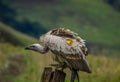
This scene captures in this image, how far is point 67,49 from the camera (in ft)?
35.4

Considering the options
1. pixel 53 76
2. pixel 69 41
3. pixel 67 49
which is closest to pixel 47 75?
pixel 53 76

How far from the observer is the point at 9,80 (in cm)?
1911

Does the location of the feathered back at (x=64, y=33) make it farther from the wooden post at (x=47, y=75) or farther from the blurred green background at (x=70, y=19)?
the blurred green background at (x=70, y=19)

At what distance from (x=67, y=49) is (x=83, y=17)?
187ft

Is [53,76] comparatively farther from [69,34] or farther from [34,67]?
[34,67]

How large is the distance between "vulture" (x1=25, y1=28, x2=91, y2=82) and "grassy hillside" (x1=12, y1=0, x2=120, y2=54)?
45.8 metres

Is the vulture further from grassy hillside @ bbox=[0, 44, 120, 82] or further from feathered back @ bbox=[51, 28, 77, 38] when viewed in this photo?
grassy hillside @ bbox=[0, 44, 120, 82]

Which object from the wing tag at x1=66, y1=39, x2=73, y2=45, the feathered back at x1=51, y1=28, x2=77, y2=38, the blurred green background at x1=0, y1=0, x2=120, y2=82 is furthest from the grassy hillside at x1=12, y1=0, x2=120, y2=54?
the wing tag at x1=66, y1=39, x2=73, y2=45

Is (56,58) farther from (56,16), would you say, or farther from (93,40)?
(56,16)

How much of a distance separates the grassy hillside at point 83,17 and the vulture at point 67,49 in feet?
150

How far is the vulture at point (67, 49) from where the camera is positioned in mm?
10547

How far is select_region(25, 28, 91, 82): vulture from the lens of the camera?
10.5m

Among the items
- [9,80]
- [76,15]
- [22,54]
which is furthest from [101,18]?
[9,80]

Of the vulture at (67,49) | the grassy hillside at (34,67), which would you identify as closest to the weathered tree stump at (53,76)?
the vulture at (67,49)
